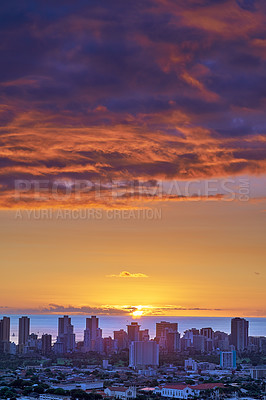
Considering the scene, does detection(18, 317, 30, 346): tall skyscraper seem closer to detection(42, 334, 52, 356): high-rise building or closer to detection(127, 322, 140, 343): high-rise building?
detection(42, 334, 52, 356): high-rise building

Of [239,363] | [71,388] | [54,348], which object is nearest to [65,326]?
[54,348]

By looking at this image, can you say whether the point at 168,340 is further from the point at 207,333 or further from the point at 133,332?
the point at 207,333

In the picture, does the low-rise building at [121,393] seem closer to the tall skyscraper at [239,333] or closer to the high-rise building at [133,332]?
the high-rise building at [133,332]

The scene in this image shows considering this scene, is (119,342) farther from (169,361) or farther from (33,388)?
(33,388)

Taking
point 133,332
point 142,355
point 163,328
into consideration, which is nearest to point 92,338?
point 133,332

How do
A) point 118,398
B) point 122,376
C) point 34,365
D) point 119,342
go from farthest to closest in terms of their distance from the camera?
point 119,342
point 34,365
point 122,376
point 118,398

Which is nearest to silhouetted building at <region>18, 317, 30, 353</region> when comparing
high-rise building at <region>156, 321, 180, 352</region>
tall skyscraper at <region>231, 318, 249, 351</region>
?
high-rise building at <region>156, 321, 180, 352</region>

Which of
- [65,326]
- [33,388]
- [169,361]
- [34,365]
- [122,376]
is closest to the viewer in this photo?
[33,388]

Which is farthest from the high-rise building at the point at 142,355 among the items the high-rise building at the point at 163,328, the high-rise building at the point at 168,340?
the high-rise building at the point at 163,328
